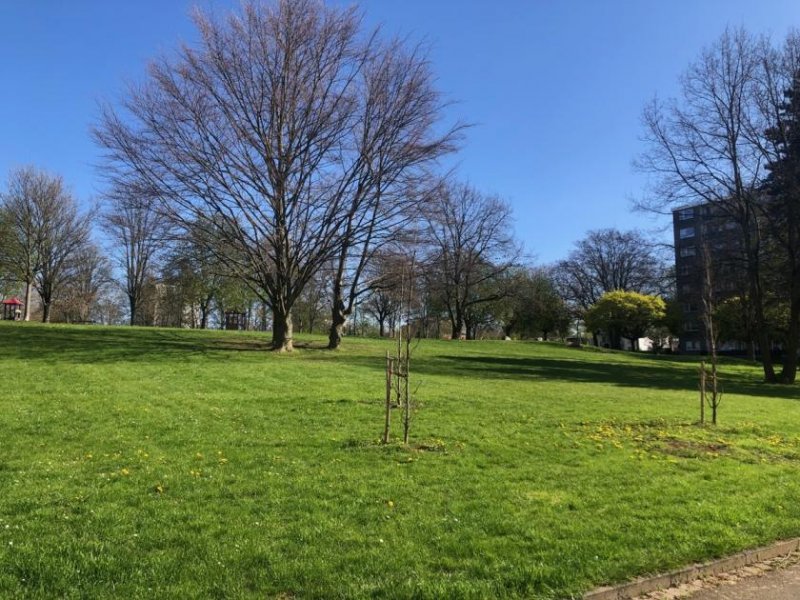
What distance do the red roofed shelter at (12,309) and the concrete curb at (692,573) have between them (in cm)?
5227

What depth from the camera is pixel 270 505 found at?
5.84 meters

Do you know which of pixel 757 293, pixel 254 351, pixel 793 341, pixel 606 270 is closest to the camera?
pixel 254 351

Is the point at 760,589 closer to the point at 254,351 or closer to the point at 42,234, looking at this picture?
the point at 254,351

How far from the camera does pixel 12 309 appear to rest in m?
48.6

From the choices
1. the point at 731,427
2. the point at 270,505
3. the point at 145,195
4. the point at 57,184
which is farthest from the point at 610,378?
the point at 57,184

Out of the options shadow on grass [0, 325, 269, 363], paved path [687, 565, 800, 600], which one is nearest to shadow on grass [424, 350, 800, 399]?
shadow on grass [0, 325, 269, 363]

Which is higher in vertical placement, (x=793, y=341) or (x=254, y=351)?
(x=793, y=341)

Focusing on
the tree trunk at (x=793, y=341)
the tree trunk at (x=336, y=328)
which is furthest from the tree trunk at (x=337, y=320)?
the tree trunk at (x=793, y=341)

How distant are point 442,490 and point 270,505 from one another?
1.86m

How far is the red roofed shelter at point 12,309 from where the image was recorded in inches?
1852

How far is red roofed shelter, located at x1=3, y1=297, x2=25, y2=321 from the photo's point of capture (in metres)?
47.0

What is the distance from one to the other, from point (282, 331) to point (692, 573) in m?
22.0

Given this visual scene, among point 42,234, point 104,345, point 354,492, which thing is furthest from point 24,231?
point 354,492

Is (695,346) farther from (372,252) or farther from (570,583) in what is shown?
(570,583)
